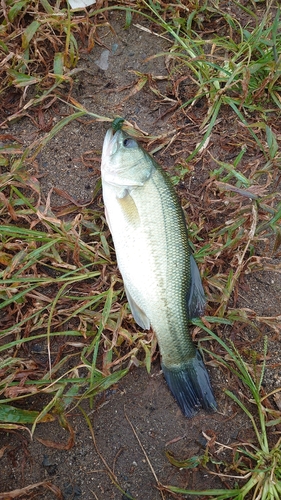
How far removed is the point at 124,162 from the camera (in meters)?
3.15

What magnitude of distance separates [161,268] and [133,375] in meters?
0.73

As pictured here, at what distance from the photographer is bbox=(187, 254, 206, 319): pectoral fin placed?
10.2ft

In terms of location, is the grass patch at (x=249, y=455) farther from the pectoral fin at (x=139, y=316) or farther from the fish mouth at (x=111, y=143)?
the fish mouth at (x=111, y=143)

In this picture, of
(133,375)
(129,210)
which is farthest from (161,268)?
(133,375)


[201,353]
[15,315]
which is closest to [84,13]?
[15,315]

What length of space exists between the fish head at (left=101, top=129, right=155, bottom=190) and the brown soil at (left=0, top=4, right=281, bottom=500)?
12.7 inches

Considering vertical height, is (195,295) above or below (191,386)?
above

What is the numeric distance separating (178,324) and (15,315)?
3.45 ft

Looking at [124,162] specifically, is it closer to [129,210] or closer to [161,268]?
[129,210]

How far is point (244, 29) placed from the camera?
3852 mm

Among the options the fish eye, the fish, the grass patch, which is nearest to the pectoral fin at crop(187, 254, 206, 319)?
the fish

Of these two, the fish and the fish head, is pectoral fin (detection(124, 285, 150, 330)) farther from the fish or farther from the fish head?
the fish head

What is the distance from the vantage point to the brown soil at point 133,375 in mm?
2947

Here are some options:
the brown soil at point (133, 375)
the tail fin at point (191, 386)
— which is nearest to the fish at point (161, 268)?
the tail fin at point (191, 386)
